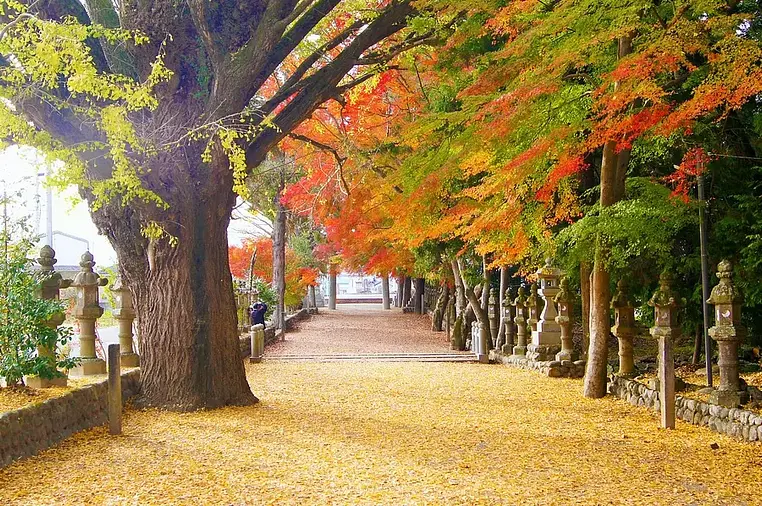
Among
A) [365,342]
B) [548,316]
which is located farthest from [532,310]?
[365,342]

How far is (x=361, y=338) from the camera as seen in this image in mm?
23062

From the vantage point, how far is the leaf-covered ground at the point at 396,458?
5273 millimetres

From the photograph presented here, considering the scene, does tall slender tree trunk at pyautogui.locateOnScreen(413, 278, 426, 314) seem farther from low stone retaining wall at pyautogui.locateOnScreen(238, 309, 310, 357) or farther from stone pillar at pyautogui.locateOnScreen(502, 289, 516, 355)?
stone pillar at pyautogui.locateOnScreen(502, 289, 516, 355)

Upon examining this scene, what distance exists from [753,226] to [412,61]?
5442 mm

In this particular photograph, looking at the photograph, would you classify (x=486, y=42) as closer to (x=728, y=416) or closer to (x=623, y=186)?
(x=623, y=186)

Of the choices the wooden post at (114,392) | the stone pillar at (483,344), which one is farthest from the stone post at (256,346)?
the wooden post at (114,392)

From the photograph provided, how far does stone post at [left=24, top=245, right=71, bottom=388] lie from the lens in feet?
24.3

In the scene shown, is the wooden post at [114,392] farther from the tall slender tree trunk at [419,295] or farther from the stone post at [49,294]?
the tall slender tree trunk at [419,295]

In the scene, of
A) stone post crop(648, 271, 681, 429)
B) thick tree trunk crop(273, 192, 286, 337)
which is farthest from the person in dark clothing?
stone post crop(648, 271, 681, 429)

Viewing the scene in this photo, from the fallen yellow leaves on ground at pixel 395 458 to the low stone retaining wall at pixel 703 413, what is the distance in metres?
0.17

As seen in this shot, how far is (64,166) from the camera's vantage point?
7.25 m

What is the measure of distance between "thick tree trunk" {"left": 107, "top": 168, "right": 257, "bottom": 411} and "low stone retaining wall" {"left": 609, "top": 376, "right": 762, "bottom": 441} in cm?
505

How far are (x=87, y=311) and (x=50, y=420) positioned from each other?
2.29m

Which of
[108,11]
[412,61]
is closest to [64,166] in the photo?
[108,11]
